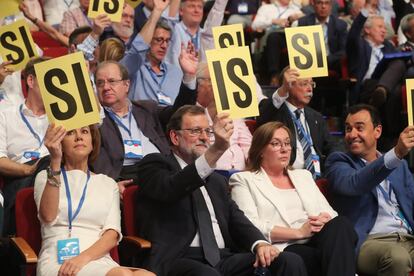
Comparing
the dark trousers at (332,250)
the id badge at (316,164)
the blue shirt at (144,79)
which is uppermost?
the blue shirt at (144,79)

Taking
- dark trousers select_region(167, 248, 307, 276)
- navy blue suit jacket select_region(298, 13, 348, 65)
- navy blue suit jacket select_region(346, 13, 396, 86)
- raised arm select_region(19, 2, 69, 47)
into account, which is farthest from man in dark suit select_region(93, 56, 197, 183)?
navy blue suit jacket select_region(298, 13, 348, 65)

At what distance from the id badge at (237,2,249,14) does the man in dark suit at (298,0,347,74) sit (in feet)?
3.86

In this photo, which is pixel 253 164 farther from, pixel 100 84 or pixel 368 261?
pixel 100 84

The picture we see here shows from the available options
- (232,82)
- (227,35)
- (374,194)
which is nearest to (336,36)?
(227,35)

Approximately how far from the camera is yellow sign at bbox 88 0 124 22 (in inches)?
271

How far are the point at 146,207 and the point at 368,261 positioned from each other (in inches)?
50.6

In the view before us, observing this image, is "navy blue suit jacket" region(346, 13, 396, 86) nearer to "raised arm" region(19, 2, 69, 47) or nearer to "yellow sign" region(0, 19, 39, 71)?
"raised arm" region(19, 2, 69, 47)

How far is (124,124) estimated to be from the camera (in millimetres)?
6102

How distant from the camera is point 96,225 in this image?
4.87 m

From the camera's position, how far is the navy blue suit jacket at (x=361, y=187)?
536cm

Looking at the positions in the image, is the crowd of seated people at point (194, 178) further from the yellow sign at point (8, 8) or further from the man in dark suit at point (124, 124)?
the yellow sign at point (8, 8)

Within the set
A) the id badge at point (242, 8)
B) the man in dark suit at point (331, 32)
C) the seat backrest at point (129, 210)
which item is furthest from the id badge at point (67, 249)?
the id badge at point (242, 8)

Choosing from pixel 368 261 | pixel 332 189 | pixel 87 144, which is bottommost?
pixel 368 261

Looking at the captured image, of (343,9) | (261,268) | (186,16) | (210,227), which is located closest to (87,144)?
(210,227)
